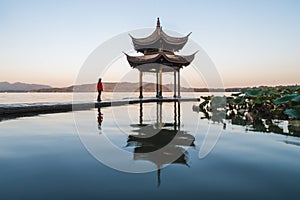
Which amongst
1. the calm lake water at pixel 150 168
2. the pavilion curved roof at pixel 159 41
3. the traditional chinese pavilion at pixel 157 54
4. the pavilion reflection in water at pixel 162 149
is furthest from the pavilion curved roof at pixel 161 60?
the calm lake water at pixel 150 168

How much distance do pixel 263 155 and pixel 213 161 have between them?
0.72 metres

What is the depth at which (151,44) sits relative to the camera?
1784 centimetres

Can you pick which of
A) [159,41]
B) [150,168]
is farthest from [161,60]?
[150,168]

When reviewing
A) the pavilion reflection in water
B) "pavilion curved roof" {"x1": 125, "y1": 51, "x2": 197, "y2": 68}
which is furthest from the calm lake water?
"pavilion curved roof" {"x1": 125, "y1": 51, "x2": 197, "y2": 68}

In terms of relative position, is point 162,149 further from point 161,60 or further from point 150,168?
point 161,60

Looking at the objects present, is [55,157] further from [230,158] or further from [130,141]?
[230,158]

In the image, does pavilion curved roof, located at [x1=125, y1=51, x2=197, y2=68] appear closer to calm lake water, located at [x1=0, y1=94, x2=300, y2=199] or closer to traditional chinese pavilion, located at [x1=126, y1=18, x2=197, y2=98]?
traditional chinese pavilion, located at [x1=126, y1=18, x2=197, y2=98]

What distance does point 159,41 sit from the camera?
1792 cm

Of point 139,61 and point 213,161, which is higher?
point 139,61

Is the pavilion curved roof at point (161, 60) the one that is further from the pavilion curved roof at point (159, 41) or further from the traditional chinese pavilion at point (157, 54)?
the pavilion curved roof at point (159, 41)

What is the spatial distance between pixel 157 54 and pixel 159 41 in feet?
5.76

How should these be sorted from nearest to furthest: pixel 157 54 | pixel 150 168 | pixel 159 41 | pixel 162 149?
pixel 150 168, pixel 162 149, pixel 157 54, pixel 159 41

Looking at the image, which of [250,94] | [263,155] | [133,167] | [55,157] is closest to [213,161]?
[263,155]

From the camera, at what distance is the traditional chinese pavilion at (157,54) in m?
16.8
